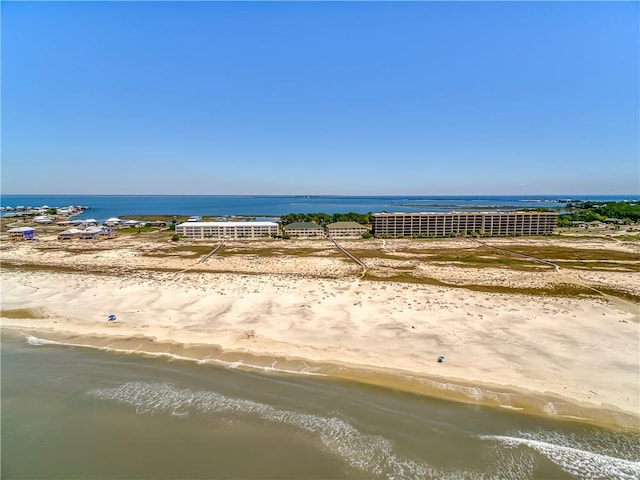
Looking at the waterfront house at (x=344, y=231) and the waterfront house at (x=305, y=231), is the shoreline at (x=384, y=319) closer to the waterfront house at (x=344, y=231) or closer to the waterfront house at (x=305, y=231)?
the waterfront house at (x=305, y=231)

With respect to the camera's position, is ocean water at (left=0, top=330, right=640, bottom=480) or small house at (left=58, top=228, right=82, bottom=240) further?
small house at (left=58, top=228, right=82, bottom=240)

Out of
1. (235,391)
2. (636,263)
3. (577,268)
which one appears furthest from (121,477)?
(636,263)

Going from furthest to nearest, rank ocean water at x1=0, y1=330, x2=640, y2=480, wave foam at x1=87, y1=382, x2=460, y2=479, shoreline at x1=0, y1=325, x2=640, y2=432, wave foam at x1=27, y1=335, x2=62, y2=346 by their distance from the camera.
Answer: wave foam at x1=27, y1=335, x2=62, y2=346, shoreline at x1=0, y1=325, x2=640, y2=432, wave foam at x1=87, y1=382, x2=460, y2=479, ocean water at x1=0, y1=330, x2=640, y2=480

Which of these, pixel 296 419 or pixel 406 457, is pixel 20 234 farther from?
pixel 406 457

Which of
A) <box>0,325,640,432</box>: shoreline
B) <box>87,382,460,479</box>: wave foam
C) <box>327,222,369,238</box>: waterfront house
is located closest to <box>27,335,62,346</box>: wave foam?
<box>0,325,640,432</box>: shoreline

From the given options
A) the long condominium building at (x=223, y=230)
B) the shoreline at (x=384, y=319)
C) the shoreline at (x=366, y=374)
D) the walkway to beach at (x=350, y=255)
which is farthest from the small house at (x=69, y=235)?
the walkway to beach at (x=350, y=255)

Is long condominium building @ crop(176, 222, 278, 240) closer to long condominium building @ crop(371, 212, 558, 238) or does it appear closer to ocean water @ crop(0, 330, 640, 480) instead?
long condominium building @ crop(371, 212, 558, 238)

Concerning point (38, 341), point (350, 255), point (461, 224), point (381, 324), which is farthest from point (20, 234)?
point (461, 224)
